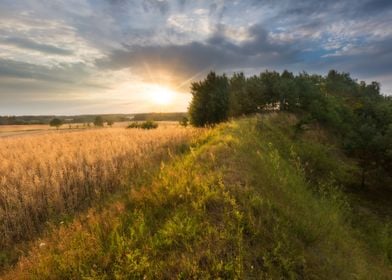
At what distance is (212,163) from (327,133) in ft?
101

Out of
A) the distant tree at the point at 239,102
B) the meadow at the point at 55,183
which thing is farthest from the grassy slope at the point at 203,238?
the distant tree at the point at 239,102

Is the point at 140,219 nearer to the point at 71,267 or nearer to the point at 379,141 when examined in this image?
the point at 71,267

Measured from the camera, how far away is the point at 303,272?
18.2ft

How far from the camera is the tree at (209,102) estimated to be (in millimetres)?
37438

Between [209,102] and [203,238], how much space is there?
3246 cm

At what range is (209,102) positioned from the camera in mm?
37406

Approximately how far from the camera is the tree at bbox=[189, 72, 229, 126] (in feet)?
123

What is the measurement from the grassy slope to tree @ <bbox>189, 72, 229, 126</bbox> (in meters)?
29.4

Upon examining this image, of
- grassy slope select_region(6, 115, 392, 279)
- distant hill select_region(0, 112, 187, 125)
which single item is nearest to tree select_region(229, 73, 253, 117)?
grassy slope select_region(6, 115, 392, 279)

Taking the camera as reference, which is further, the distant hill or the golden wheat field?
the distant hill

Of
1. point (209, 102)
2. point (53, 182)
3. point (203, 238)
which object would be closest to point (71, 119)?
point (209, 102)

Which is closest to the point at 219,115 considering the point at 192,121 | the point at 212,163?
the point at 192,121

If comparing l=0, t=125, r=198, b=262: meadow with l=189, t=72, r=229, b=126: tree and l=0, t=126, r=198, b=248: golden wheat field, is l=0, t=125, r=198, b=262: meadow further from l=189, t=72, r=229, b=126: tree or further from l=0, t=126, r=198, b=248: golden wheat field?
l=189, t=72, r=229, b=126: tree

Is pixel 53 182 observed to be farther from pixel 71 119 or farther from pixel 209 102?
pixel 71 119
